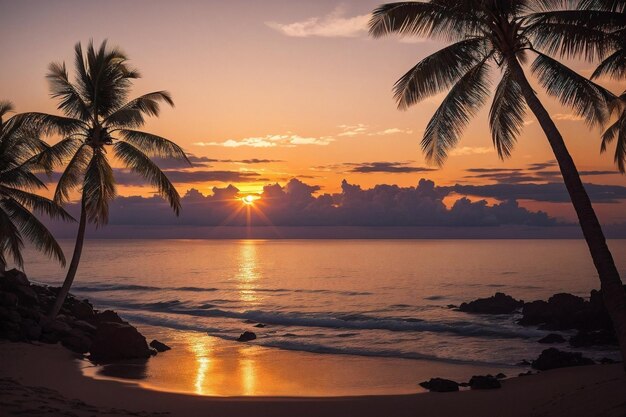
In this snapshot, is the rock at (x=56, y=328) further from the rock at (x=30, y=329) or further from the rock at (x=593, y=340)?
the rock at (x=593, y=340)

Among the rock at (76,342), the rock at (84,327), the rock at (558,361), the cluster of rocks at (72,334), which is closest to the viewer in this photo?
the rock at (558,361)

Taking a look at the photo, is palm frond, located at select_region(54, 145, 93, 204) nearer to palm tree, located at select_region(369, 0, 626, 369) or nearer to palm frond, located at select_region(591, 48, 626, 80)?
palm tree, located at select_region(369, 0, 626, 369)

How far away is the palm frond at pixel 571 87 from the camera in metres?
13.2

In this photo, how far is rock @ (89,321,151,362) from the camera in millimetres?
19591

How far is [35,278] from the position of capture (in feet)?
244

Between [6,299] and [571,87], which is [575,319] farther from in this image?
[6,299]

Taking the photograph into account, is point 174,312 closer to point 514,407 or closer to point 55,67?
point 55,67

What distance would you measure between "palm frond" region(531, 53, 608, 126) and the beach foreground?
→ 6662 mm

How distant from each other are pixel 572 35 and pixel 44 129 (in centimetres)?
1822

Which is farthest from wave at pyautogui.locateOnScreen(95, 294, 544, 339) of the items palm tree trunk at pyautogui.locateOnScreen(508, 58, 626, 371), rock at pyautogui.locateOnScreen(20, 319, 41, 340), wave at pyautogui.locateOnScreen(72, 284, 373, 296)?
palm tree trunk at pyautogui.locateOnScreen(508, 58, 626, 371)

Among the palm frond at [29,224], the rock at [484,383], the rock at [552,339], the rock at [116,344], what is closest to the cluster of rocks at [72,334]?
the rock at [116,344]

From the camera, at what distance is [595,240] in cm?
1002

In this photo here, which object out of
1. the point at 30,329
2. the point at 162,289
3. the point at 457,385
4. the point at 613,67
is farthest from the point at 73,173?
the point at 162,289

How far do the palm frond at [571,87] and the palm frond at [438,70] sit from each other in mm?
1652
